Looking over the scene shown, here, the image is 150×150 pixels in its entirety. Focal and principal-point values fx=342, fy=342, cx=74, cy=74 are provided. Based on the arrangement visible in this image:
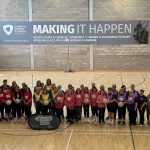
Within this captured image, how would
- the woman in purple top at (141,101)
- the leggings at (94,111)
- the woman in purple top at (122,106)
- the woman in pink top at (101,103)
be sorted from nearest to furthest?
1. the woman in purple top at (141,101)
2. the woman in purple top at (122,106)
3. the woman in pink top at (101,103)
4. the leggings at (94,111)

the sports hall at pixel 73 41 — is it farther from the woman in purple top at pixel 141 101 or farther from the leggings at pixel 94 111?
the woman in purple top at pixel 141 101

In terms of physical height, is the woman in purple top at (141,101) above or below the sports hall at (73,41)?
below

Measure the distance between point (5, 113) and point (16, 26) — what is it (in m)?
13.4

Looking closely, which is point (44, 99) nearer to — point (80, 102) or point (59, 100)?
point (59, 100)

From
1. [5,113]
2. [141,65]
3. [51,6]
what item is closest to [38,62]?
[51,6]

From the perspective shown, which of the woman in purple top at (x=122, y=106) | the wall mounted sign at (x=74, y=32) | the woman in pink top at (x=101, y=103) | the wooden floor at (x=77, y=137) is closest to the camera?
the wooden floor at (x=77, y=137)

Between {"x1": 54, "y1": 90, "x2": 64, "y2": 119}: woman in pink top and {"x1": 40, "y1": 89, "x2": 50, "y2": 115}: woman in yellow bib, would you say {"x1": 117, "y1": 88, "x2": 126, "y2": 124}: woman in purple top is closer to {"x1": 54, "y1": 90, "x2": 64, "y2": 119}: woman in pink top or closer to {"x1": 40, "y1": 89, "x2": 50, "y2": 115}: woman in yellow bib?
{"x1": 54, "y1": 90, "x2": 64, "y2": 119}: woman in pink top

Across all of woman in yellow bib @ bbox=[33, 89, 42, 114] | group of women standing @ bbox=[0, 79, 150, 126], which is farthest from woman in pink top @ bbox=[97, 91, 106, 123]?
woman in yellow bib @ bbox=[33, 89, 42, 114]

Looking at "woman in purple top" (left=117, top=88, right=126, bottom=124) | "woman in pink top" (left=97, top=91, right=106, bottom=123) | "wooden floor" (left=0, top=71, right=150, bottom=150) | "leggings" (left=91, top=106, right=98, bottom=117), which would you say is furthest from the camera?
"leggings" (left=91, top=106, right=98, bottom=117)

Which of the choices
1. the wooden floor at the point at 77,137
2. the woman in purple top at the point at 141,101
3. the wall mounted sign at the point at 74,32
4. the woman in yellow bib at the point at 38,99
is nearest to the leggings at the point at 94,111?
the wooden floor at the point at 77,137

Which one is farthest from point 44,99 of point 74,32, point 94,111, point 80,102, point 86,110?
point 74,32

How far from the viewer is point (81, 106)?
1238cm

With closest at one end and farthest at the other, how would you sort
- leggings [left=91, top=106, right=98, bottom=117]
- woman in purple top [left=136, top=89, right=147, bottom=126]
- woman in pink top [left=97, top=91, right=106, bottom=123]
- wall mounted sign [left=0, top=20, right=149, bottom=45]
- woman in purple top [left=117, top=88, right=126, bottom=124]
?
woman in purple top [left=136, top=89, right=147, bottom=126] → woman in purple top [left=117, top=88, right=126, bottom=124] → woman in pink top [left=97, top=91, right=106, bottom=123] → leggings [left=91, top=106, right=98, bottom=117] → wall mounted sign [left=0, top=20, right=149, bottom=45]

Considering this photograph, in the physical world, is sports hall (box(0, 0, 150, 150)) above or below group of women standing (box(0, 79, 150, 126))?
above
